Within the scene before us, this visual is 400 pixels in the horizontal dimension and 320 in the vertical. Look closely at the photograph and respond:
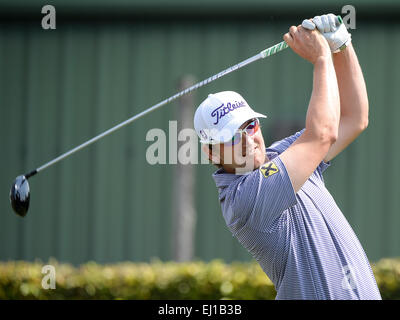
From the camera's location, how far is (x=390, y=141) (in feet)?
26.9

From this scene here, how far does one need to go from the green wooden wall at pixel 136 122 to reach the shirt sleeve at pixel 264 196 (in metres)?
5.27

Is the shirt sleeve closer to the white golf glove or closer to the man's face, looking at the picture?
the man's face

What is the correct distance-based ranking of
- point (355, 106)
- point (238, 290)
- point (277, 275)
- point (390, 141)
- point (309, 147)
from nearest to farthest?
point (309, 147), point (277, 275), point (355, 106), point (238, 290), point (390, 141)

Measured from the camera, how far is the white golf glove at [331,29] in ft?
10.3

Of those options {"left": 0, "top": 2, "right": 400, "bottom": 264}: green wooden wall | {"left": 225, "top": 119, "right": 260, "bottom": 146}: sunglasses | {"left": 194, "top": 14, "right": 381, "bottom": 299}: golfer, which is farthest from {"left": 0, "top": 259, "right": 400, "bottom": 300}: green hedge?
{"left": 225, "top": 119, "right": 260, "bottom": 146}: sunglasses

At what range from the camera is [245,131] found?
308cm

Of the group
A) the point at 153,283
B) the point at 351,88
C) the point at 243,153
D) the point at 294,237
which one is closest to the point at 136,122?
the point at 153,283

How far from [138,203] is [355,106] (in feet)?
17.2

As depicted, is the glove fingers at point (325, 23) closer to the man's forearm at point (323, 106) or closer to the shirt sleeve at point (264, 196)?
the man's forearm at point (323, 106)

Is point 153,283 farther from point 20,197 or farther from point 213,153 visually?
point 213,153

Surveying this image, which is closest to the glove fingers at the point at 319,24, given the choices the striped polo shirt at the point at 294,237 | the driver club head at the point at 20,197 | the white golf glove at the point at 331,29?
the white golf glove at the point at 331,29

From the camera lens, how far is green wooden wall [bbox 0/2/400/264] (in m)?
8.21

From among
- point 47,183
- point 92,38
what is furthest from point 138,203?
point 92,38

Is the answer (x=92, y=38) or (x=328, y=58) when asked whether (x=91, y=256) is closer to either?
(x=92, y=38)
